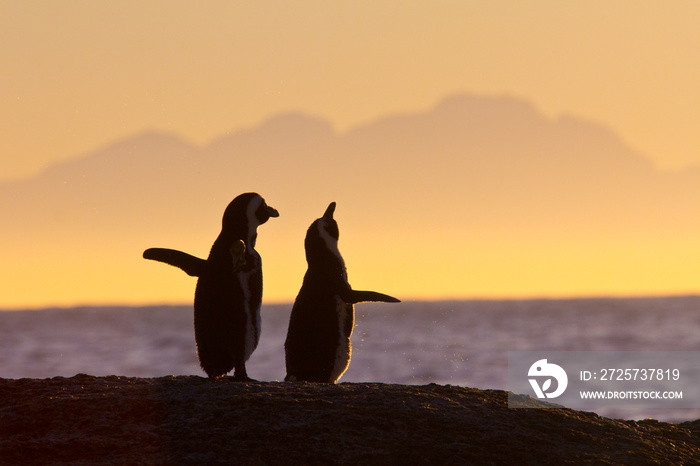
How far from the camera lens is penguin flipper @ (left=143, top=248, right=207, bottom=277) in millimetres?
8539

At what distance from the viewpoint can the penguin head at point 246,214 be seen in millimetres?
8484

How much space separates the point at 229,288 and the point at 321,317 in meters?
1.15

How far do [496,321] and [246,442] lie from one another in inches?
2750

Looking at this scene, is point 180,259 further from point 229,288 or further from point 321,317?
point 321,317

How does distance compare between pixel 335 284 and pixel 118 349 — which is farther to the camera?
pixel 118 349

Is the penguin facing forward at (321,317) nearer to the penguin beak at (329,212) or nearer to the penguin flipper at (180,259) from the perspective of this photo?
the penguin beak at (329,212)

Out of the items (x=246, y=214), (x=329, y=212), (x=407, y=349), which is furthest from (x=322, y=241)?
(x=407, y=349)

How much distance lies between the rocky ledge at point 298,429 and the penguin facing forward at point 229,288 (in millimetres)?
669

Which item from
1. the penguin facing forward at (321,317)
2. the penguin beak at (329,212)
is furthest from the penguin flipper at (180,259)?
the penguin beak at (329,212)

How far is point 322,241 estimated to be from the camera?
30.7ft

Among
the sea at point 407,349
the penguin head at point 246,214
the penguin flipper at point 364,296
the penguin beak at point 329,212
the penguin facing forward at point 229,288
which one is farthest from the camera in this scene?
the sea at point 407,349

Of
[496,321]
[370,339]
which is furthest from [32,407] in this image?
[496,321]

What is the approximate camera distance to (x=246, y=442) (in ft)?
20.4

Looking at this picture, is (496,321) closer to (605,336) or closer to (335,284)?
(605,336)
